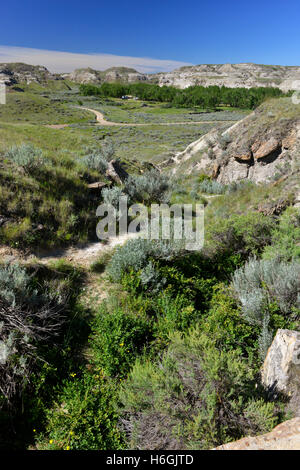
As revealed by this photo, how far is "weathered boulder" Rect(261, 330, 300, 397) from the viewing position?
314 cm

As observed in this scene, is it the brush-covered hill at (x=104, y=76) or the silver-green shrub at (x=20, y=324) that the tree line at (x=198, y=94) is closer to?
the silver-green shrub at (x=20, y=324)

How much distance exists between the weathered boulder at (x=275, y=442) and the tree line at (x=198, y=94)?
71161 mm

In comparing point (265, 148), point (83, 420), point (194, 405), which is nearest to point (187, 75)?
point (265, 148)

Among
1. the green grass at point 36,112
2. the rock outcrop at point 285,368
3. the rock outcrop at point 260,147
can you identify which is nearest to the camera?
the rock outcrop at point 285,368

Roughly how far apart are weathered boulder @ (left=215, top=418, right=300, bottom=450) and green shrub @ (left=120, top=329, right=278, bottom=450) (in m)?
0.16

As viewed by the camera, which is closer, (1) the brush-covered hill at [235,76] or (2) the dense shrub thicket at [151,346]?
(2) the dense shrub thicket at [151,346]

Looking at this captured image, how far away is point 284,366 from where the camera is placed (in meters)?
3.23

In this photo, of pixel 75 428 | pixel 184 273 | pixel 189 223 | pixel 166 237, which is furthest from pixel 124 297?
pixel 189 223

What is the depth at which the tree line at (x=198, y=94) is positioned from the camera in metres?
70.8

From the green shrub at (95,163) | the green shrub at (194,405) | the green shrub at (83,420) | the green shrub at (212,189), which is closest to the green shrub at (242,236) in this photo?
the green shrub at (194,405)

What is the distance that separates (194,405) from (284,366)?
1.33 metres

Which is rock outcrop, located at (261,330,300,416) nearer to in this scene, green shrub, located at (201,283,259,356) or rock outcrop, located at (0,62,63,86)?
green shrub, located at (201,283,259,356)
